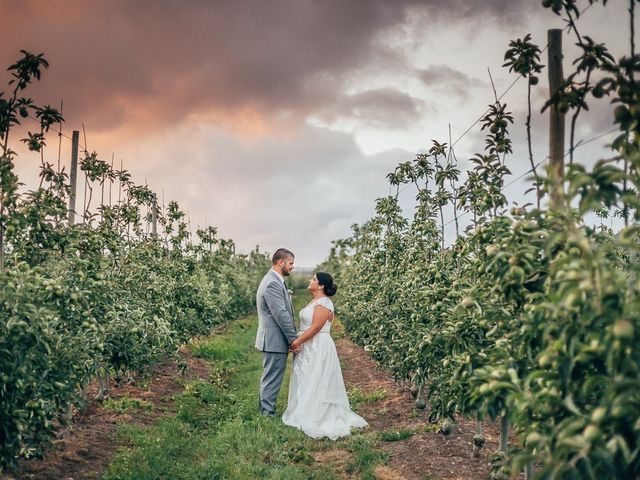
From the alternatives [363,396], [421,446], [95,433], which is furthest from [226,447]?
[363,396]

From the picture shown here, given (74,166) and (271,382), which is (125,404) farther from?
(74,166)

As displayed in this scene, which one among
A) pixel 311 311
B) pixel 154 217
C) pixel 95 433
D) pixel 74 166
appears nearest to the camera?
pixel 95 433

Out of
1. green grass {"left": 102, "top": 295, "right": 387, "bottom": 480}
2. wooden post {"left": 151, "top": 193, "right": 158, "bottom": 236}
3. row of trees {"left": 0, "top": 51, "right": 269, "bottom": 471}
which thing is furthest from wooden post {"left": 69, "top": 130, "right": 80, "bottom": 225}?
wooden post {"left": 151, "top": 193, "right": 158, "bottom": 236}

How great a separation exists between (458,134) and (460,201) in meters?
2.76

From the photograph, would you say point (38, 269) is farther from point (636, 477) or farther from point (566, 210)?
point (636, 477)

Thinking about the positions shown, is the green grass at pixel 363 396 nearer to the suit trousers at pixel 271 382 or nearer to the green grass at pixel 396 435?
the suit trousers at pixel 271 382

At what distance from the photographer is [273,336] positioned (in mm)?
9156

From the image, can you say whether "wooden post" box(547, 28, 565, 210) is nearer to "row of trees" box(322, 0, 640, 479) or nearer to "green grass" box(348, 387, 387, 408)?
"row of trees" box(322, 0, 640, 479)

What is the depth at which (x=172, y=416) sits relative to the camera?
30.7ft

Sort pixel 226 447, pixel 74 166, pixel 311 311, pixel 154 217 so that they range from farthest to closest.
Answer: pixel 154 217
pixel 74 166
pixel 311 311
pixel 226 447

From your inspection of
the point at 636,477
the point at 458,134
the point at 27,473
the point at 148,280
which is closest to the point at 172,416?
the point at 148,280

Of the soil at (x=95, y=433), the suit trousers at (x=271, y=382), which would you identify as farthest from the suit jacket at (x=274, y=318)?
the soil at (x=95, y=433)

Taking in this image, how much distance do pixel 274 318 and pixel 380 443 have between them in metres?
2.42

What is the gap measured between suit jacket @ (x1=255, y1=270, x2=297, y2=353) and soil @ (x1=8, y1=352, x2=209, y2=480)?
2068 mm
